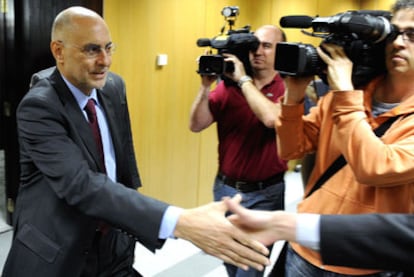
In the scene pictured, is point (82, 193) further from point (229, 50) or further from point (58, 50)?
point (229, 50)

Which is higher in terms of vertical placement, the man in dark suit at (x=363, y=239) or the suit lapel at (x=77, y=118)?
the suit lapel at (x=77, y=118)

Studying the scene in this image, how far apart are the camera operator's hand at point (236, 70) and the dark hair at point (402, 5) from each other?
892mm

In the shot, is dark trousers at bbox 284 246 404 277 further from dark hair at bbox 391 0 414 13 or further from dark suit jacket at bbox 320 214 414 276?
dark hair at bbox 391 0 414 13

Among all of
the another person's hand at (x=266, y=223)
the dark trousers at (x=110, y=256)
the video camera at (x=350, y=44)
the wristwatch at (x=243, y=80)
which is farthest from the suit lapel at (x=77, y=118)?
the wristwatch at (x=243, y=80)

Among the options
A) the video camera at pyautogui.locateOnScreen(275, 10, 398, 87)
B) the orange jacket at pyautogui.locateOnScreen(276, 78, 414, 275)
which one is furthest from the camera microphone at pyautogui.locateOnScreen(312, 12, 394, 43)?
the orange jacket at pyautogui.locateOnScreen(276, 78, 414, 275)

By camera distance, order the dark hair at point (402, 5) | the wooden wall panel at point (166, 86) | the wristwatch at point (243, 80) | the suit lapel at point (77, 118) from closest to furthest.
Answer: the dark hair at point (402, 5)
the suit lapel at point (77, 118)
the wristwatch at point (243, 80)
the wooden wall panel at point (166, 86)

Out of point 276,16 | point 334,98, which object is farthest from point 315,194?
point 276,16

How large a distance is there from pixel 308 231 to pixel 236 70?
1251mm

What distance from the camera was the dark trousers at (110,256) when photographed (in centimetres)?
151

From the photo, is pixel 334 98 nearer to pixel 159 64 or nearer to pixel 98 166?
pixel 98 166

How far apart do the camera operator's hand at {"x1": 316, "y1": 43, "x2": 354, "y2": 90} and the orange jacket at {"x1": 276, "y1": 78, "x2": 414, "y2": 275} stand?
0.03 meters

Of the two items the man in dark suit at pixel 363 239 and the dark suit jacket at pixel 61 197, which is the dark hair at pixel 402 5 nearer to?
the man in dark suit at pixel 363 239

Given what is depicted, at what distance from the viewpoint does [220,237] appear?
3.91 ft

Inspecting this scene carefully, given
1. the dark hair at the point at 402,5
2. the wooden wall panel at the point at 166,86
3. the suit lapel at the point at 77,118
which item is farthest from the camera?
the wooden wall panel at the point at 166,86
